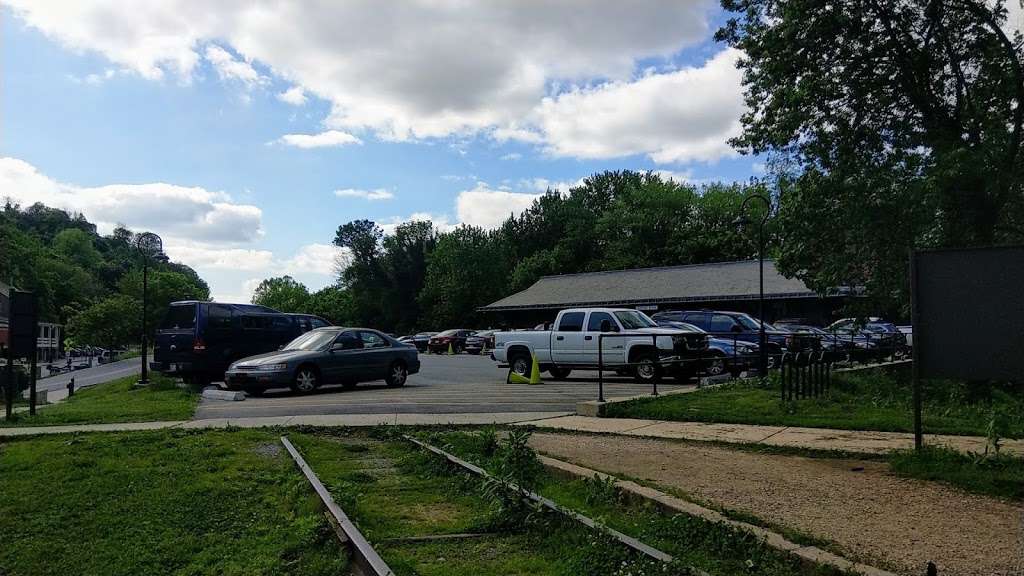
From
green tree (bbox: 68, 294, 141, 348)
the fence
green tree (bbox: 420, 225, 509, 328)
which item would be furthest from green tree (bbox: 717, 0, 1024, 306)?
green tree (bbox: 420, 225, 509, 328)

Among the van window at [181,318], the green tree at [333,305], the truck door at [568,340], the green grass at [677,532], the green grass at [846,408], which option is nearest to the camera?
the green grass at [677,532]

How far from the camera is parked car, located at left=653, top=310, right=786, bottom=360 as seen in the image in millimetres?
21000

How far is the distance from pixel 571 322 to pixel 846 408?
8888 mm

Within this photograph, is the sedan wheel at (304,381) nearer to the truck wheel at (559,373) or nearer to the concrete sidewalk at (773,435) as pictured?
the truck wheel at (559,373)

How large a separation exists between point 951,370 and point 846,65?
42.8 feet

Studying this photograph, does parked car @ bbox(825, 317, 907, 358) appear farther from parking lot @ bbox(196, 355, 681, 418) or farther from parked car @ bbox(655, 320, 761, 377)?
parking lot @ bbox(196, 355, 681, 418)

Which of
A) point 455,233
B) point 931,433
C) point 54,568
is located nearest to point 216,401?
point 54,568

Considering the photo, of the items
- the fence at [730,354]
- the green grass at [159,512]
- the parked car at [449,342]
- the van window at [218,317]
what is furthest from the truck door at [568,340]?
the parked car at [449,342]

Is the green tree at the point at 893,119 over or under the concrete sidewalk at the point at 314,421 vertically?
over

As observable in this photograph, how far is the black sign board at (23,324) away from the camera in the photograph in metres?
12.6

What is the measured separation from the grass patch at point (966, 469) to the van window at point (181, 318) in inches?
644

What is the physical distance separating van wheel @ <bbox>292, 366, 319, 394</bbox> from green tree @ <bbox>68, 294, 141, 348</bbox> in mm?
35051

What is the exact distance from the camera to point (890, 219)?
17.3 metres

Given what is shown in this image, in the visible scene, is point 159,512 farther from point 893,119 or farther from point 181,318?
point 893,119
